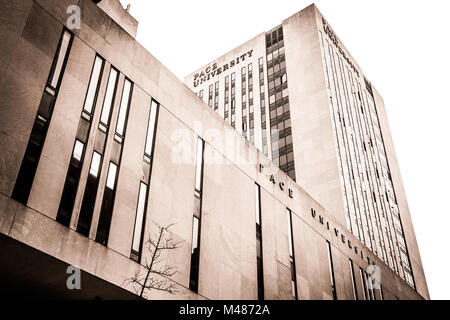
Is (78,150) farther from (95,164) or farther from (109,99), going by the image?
(109,99)

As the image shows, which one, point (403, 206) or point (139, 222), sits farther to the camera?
point (403, 206)

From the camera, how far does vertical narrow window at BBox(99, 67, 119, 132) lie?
2044cm

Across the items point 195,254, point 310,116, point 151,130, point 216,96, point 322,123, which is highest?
point 216,96

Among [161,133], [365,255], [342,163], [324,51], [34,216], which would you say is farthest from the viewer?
[324,51]

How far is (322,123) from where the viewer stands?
2203 inches

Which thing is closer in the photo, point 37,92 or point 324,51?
point 37,92

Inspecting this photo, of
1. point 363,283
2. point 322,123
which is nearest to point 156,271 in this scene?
point 363,283

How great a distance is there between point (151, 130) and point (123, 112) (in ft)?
5.70

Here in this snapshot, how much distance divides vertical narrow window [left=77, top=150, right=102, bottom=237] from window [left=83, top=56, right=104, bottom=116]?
2.01 m

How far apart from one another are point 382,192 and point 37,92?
56.7 m

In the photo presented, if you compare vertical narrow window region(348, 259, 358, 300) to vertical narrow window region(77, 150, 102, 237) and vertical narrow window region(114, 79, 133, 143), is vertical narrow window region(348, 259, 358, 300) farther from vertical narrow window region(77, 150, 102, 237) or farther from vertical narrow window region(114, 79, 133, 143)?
vertical narrow window region(77, 150, 102, 237)
